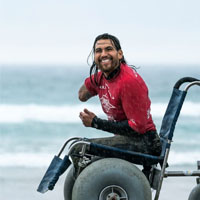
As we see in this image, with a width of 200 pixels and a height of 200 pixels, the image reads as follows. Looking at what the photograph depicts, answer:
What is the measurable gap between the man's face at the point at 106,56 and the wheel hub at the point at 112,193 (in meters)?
0.90

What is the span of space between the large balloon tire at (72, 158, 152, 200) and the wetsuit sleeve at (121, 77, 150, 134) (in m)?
0.32

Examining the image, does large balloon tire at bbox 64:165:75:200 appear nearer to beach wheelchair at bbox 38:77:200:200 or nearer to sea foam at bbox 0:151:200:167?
beach wheelchair at bbox 38:77:200:200

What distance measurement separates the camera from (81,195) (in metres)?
5.02

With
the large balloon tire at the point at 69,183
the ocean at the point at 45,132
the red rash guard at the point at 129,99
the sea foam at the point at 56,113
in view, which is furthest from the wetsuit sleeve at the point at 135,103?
the sea foam at the point at 56,113

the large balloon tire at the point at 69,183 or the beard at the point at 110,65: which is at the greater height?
the beard at the point at 110,65

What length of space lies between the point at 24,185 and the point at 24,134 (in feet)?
29.8

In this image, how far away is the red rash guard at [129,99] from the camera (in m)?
5.13

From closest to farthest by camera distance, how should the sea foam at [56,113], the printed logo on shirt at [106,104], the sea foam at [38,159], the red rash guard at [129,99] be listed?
the red rash guard at [129,99] → the printed logo on shirt at [106,104] → the sea foam at [38,159] → the sea foam at [56,113]

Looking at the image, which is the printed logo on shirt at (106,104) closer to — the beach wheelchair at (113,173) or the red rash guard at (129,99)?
the red rash guard at (129,99)

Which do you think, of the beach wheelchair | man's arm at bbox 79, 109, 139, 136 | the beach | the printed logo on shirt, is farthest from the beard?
the beach

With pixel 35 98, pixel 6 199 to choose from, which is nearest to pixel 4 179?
pixel 6 199

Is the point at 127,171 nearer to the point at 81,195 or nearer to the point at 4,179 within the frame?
the point at 81,195

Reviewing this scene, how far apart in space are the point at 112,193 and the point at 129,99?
0.70 meters

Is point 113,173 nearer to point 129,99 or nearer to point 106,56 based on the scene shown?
point 129,99
